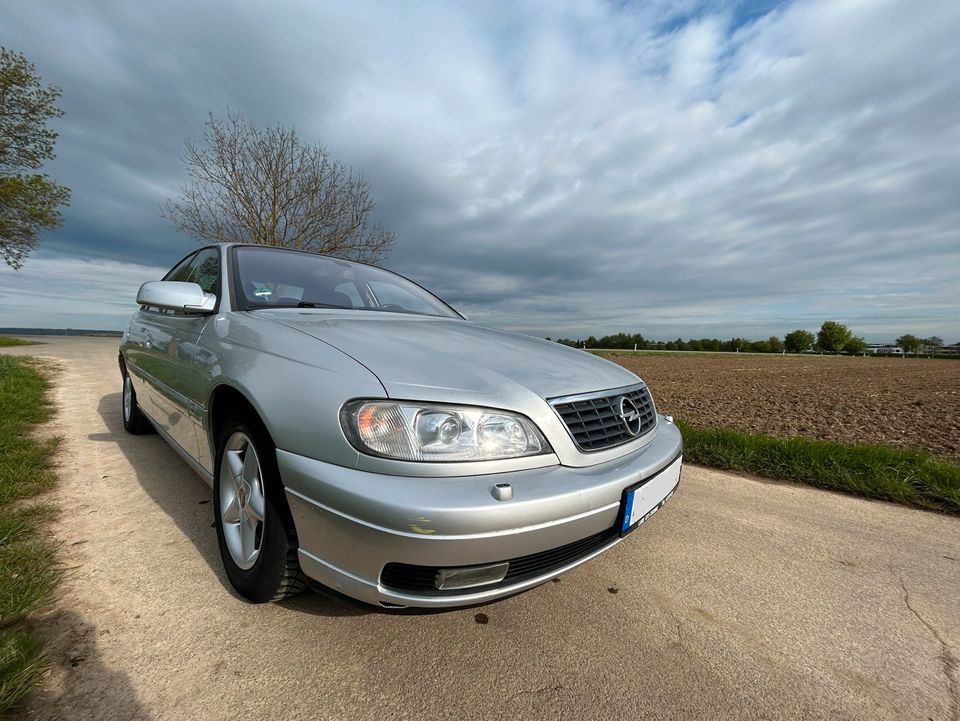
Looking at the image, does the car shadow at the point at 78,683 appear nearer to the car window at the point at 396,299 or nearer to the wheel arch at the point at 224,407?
the wheel arch at the point at 224,407

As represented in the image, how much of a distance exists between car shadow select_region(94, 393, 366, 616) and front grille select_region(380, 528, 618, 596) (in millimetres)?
132

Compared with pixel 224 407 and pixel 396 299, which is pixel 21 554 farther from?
pixel 396 299

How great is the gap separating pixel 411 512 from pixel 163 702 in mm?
841

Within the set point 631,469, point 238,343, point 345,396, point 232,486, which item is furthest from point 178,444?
point 631,469

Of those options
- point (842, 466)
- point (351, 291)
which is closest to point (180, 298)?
point (351, 291)

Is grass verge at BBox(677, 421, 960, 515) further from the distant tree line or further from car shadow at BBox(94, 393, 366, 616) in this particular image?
the distant tree line

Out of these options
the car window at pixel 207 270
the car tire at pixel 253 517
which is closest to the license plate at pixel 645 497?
the car tire at pixel 253 517

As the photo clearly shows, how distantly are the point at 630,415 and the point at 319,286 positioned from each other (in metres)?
1.79

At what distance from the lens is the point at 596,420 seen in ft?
5.17

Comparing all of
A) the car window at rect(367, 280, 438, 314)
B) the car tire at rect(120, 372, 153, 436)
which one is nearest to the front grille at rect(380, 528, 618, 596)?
the car window at rect(367, 280, 438, 314)

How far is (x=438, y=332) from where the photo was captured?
201cm

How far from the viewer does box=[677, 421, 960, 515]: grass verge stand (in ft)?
9.14

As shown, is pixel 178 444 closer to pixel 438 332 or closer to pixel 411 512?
pixel 438 332

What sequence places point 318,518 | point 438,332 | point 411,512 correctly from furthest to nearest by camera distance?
point 438,332 < point 318,518 < point 411,512
